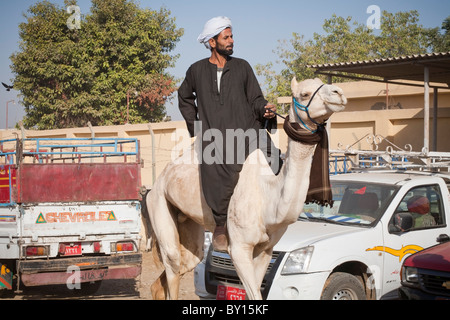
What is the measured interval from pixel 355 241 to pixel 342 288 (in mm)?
567

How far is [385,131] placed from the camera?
670 inches

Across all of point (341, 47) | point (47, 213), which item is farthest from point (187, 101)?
point (341, 47)

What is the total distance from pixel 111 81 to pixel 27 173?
18.5 m

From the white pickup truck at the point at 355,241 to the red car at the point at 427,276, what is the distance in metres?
0.41

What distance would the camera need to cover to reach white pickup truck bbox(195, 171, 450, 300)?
5.88 m

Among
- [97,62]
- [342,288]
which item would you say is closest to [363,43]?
[97,62]

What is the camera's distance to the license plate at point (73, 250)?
8625 mm

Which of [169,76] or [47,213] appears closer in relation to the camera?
[47,213]

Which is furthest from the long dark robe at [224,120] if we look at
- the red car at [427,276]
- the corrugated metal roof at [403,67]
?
the corrugated metal roof at [403,67]

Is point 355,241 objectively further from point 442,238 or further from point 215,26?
point 215,26

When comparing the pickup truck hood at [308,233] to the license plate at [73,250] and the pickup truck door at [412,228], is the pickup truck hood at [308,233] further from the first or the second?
the license plate at [73,250]

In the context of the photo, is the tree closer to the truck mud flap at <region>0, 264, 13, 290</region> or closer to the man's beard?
the truck mud flap at <region>0, 264, 13, 290</region>

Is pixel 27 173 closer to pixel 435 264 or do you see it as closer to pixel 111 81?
pixel 435 264

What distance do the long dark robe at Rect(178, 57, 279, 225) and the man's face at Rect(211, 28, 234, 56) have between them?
0.33 ft
